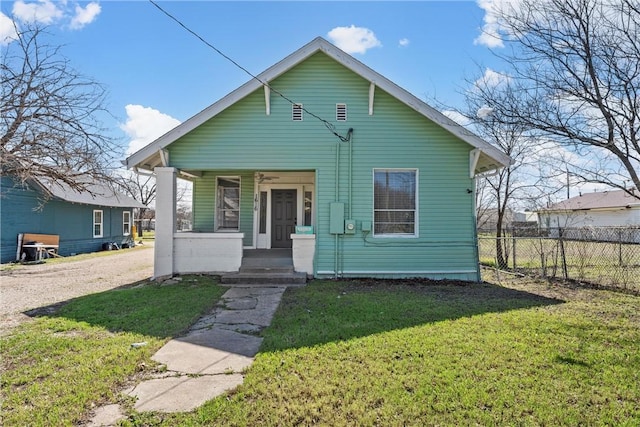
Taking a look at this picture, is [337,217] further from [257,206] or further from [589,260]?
[589,260]

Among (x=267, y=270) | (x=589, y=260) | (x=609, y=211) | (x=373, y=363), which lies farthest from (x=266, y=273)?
(x=609, y=211)

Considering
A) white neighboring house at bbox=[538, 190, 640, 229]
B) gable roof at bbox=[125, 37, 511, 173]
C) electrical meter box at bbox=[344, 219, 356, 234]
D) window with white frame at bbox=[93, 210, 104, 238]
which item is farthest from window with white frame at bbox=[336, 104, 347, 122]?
white neighboring house at bbox=[538, 190, 640, 229]

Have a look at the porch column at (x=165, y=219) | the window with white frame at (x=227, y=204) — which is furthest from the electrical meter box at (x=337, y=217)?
the porch column at (x=165, y=219)

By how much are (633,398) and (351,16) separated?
320 inches

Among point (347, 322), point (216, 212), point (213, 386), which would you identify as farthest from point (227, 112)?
point (213, 386)

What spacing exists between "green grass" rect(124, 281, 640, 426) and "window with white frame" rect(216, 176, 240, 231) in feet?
18.3

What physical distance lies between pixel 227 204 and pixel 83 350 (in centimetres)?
725

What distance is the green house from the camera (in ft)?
29.4

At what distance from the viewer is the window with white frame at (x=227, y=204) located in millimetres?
11070

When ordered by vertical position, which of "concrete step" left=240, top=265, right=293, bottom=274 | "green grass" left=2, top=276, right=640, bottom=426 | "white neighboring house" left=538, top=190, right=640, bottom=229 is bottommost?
"green grass" left=2, top=276, right=640, bottom=426

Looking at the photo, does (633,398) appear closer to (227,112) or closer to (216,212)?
(227,112)

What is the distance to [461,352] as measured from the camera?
13.2 ft

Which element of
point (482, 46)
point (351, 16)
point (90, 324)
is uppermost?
point (351, 16)

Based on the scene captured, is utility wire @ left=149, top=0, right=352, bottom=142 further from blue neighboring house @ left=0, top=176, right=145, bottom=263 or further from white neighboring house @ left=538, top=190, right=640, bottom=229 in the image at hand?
white neighboring house @ left=538, top=190, right=640, bottom=229
